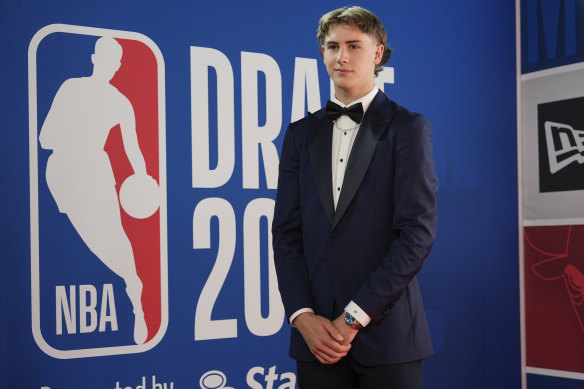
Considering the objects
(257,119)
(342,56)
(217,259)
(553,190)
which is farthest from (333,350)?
(553,190)

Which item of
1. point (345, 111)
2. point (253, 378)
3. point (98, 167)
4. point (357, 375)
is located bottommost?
point (253, 378)

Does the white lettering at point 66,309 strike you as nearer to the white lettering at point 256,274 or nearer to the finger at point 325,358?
the white lettering at point 256,274

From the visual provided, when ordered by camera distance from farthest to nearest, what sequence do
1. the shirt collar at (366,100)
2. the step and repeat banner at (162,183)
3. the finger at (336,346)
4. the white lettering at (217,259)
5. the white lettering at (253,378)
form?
the white lettering at (253,378)
the white lettering at (217,259)
the step and repeat banner at (162,183)
the shirt collar at (366,100)
the finger at (336,346)

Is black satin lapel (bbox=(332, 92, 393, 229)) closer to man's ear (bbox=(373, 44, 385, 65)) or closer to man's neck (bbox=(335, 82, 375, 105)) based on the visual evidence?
man's neck (bbox=(335, 82, 375, 105))

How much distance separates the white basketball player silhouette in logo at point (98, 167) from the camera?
2498 millimetres

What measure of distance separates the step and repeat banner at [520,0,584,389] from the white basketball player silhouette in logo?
211 centimetres

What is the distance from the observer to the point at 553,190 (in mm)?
3463

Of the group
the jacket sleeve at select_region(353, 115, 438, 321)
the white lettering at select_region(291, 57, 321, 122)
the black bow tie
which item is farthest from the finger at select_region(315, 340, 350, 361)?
the white lettering at select_region(291, 57, 321, 122)

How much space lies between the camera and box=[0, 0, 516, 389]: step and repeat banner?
8.02 feet

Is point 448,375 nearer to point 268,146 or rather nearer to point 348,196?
point 268,146

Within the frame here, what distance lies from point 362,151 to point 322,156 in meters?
0.12

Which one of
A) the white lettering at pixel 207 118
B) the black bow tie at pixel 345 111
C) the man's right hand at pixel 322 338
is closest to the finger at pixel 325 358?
the man's right hand at pixel 322 338

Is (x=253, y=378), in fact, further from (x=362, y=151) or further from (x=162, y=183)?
(x=362, y=151)

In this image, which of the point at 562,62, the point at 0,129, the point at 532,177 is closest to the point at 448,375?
the point at 532,177
